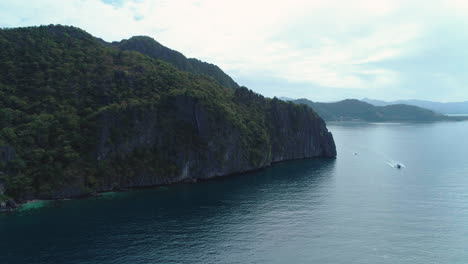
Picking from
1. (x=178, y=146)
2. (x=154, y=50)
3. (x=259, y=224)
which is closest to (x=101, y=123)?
(x=178, y=146)

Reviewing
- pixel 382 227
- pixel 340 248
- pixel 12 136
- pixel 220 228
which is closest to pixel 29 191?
pixel 12 136

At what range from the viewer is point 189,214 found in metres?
64.3

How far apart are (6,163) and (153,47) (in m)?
127

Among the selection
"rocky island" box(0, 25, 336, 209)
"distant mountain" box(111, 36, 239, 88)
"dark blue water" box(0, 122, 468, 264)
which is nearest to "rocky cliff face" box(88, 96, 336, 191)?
"rocky island" box(0, 25, 336, 209)

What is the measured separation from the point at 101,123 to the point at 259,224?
2025 inches

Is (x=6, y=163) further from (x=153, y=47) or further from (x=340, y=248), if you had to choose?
(x=153, y=47)

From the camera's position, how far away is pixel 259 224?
58.2 m

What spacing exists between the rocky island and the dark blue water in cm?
704

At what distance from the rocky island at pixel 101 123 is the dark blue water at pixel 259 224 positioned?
7039mm

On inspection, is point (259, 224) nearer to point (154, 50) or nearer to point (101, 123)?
point (101, 123)

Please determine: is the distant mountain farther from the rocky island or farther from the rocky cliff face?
the rocky cliff face

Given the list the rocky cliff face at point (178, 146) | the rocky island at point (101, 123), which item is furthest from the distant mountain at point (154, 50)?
the rocky cliff face at point (178, 146)

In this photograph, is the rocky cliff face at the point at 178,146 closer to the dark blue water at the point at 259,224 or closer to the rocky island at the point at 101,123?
the rocky island at the point at 101,123

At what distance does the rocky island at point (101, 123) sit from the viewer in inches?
2827
